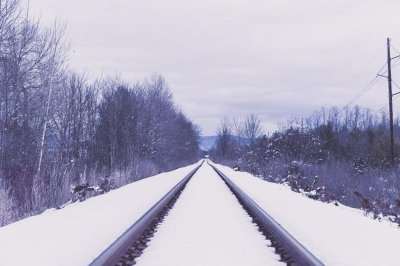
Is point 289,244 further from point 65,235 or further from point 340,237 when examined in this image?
point 65,235

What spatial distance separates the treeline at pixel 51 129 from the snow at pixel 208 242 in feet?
15.0

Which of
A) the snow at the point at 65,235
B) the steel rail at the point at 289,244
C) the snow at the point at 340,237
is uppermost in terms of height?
the steel rail at the point at 289,244

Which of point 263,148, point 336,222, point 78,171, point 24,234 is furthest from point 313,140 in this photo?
point 24,234

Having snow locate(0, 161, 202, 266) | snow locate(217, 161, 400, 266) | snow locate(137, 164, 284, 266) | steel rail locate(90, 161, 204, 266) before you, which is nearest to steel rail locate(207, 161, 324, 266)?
snow locate(137, 164, 284, 266)

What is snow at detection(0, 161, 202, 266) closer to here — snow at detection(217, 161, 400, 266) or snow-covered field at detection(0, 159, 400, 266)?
snow-covered field at detection(0, 159, 400, 266)

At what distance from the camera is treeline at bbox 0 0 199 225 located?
12.0 meters

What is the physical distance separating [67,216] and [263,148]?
34.1m

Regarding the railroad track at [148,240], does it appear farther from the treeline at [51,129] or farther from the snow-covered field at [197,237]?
the treeline at [51,129]

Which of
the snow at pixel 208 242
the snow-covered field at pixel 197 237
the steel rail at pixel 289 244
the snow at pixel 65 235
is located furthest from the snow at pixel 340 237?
the snow at pixel 65 235

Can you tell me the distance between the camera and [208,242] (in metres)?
5.78

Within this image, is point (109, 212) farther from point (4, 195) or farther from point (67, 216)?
point (4, 195)

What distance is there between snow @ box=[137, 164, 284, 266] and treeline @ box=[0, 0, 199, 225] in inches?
180

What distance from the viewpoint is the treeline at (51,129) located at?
12.0 m

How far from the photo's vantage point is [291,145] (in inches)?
1324
